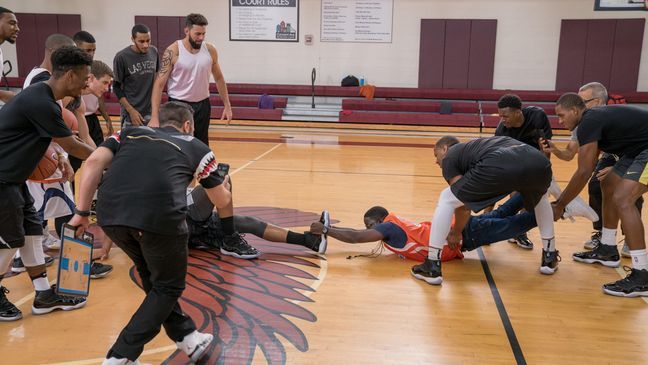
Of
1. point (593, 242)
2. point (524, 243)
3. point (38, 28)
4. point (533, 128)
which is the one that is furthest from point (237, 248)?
point (38, 28)

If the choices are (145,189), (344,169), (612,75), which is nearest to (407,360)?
(145,189)

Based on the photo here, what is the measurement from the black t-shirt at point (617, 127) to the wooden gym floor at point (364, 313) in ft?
3.57

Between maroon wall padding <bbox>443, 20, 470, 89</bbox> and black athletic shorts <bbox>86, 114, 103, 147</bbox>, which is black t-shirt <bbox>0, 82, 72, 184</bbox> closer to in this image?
black athletic shorts <bbox>86, 114, 103, 147</bbox>

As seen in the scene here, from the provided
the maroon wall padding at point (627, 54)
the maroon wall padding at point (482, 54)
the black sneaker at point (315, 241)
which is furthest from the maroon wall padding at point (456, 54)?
the black sneaker at point (315, 241)

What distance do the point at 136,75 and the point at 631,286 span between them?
5.24 meters

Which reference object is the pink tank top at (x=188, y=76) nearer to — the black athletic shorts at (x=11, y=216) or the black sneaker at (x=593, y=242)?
the black athletic shorts at (x=11, y=216)

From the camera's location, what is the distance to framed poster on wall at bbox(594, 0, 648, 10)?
1407cm

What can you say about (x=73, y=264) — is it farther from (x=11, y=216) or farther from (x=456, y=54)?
(x=456, y=54)

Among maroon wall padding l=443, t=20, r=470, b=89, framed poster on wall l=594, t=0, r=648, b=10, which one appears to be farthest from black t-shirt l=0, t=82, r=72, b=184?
framed poster on wall l=594, t=0, r=648, b=10

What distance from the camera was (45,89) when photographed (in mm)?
3217

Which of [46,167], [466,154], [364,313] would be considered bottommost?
[364,313]

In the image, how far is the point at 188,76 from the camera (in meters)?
5.77

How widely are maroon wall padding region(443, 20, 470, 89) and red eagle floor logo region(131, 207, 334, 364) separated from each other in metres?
11.1

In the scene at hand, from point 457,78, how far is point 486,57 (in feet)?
3.00
